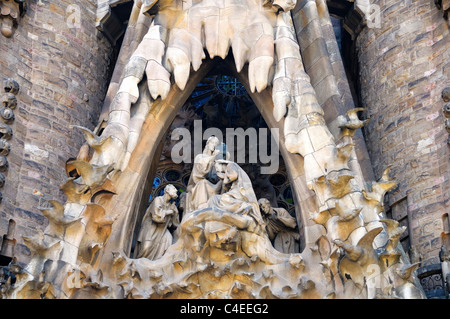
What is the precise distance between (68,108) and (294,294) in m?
4.89

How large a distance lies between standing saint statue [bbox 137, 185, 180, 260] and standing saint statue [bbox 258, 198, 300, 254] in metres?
1.03

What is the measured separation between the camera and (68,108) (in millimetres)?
12555

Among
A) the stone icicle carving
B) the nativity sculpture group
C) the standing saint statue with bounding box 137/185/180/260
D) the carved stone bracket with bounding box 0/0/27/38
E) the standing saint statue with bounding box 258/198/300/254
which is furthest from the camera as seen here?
the carved stone bracket with bounding box 0/0/27/38

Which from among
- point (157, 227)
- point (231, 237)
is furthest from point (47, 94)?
point (231, 237)

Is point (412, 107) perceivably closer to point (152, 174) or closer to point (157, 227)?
point (152, 174)

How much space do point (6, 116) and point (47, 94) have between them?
913mm

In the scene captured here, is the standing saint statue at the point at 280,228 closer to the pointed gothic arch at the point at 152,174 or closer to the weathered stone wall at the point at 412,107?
the pointed gothic arch at the point at 152,174

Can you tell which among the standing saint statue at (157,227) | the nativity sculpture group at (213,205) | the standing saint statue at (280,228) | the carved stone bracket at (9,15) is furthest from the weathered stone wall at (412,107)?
the carved stone bracket at (9,15)

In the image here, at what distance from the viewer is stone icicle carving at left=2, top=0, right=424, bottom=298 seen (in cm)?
899

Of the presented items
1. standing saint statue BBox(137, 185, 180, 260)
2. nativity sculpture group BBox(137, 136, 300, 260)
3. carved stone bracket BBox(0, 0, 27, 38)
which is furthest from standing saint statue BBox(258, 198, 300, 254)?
carved stone bracket BBox(0, 0, 27, 38)

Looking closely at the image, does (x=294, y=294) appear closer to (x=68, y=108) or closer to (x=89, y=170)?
(x=89, y=170)

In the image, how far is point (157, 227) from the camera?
1025 centimetres

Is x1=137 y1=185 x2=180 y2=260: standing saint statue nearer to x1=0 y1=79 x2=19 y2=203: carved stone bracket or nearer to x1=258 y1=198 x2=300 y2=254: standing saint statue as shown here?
x1=258 y1=198 x2=300 y2=254: standing saint statue
